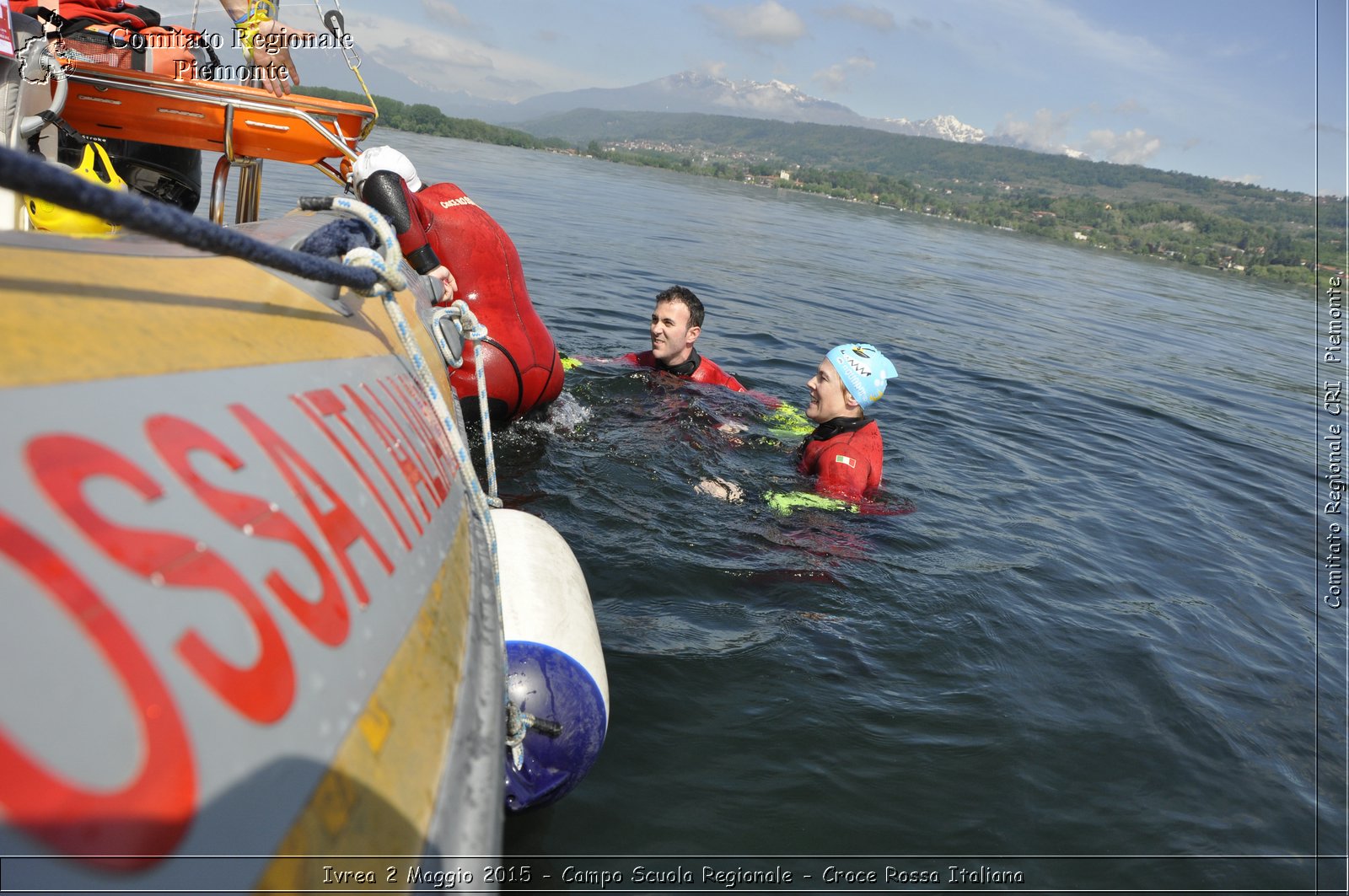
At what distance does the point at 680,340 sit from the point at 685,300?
310 millimetres

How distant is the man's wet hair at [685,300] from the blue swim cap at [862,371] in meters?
1.48

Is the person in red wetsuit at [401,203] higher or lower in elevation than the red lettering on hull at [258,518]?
higher

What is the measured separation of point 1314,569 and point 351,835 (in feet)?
21.0

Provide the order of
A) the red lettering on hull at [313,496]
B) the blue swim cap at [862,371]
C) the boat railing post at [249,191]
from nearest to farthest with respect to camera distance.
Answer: the red lettering on hull at [313,496]
the blue swim cap at [862,371]
the boat railing post at [249,191]

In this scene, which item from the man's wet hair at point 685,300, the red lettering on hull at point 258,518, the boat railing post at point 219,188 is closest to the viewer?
the red lettering on hull at point 258,518

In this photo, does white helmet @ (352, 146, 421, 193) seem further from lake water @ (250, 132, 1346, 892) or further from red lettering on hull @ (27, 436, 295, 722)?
red lettering on hull @ (27, 436, 295, 722)

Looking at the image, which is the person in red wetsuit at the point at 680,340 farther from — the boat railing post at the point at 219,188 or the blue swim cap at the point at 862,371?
the boat railing post at the point at 219,188

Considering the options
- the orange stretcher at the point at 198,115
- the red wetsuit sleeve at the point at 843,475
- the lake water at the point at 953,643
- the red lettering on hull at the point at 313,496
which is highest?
the orange stretcher at the point at 198,115

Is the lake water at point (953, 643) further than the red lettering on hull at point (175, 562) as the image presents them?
Yes

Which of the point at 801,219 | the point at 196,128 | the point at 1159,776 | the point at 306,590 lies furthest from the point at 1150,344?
the point at 801,219

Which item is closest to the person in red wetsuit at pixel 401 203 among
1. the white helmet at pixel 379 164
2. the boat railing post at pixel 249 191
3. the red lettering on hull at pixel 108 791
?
the white helmet at pixel 379 164

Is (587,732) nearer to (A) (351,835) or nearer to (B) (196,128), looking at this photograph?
(A) (351,835)

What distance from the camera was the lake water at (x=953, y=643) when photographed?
271 cm

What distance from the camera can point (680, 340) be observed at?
21.1 ft
